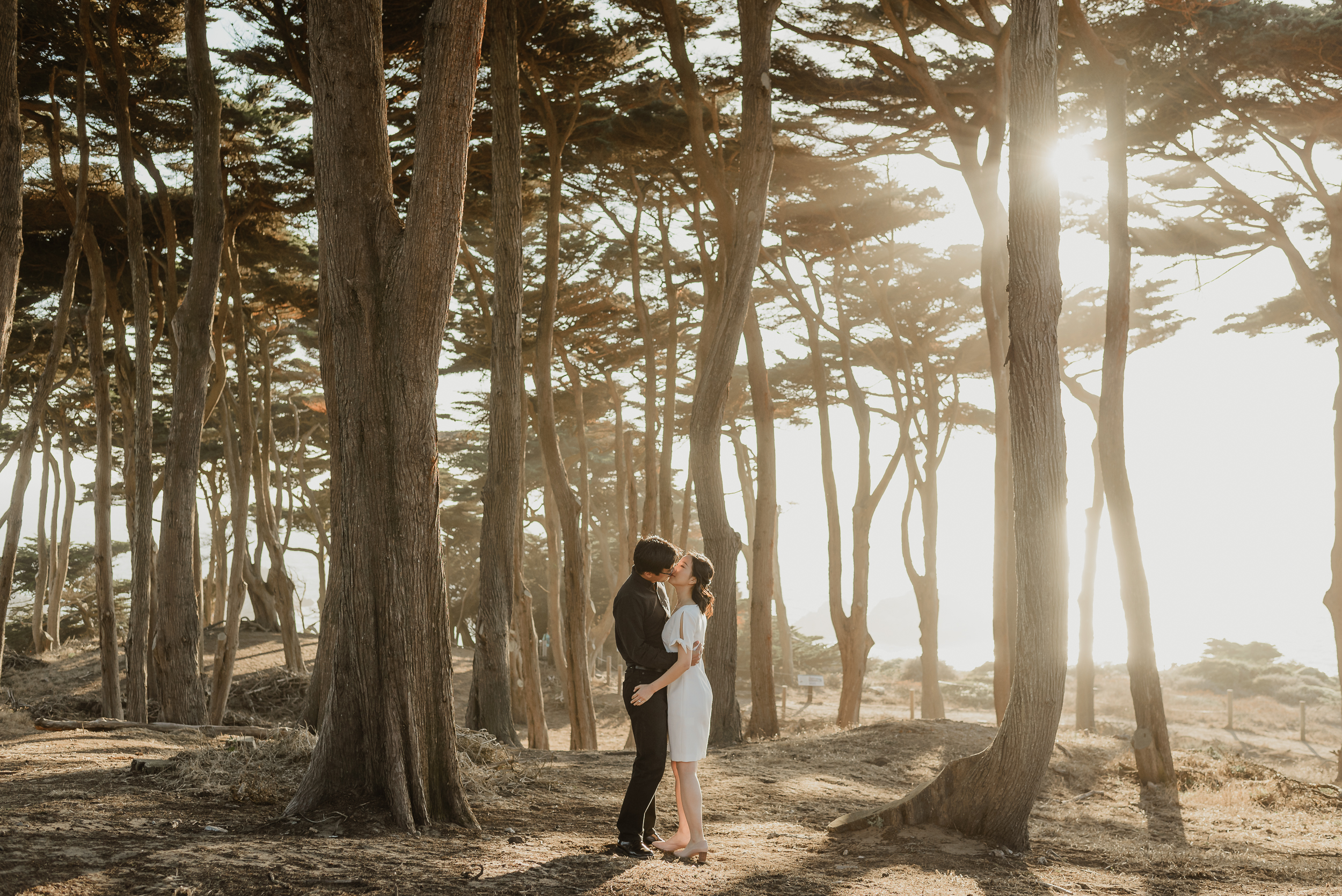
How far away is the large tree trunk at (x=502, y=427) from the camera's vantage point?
341 inches

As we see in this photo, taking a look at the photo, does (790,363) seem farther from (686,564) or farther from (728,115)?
(686,564)

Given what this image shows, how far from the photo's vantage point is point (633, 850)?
4293mm

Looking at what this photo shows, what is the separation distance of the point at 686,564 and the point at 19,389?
69.8 feet

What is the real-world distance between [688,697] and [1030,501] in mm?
2246

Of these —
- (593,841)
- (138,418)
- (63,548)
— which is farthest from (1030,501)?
(63,548)

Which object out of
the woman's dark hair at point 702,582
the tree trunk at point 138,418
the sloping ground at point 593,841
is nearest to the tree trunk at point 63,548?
the tree trunk at point 138,418

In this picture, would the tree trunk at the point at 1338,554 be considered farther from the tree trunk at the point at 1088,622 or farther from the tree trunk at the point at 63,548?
the tree trunk at the point at 63,548

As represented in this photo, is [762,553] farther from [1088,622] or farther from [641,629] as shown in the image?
[641,629]

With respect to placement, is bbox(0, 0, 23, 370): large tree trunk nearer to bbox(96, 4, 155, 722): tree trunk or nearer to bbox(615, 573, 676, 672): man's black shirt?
bbox(96, 4, 155, 722): tree trunk

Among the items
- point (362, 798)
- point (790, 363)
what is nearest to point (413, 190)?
point (362, 798)

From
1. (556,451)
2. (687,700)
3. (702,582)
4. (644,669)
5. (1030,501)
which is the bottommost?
(687,700)

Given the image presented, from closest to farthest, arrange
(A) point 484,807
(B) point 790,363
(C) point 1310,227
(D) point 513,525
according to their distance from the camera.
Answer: (A) point 484,807
(D) point 513,525
(C) point 1310,227
(B) point 790,363

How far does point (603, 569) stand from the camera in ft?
96.5

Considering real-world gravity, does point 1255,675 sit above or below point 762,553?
below
